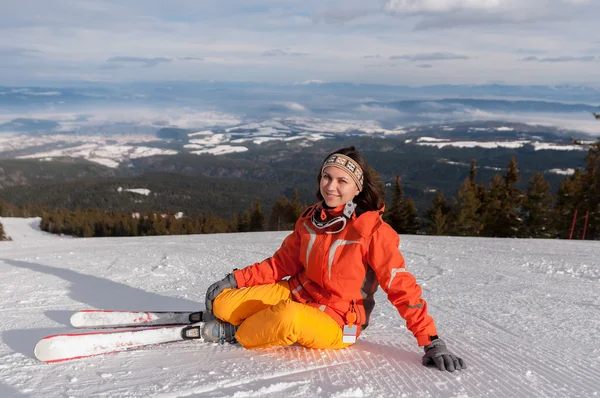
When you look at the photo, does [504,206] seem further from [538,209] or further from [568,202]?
[568,202]

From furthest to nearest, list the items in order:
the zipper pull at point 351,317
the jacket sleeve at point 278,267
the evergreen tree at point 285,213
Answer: the evergreen tree at point 285,213
the jacket sleeve at point 278,267
the zipper pull at point 351,317

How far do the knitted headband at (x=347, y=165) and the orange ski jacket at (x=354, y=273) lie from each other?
25cm

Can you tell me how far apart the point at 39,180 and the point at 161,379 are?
725 feet

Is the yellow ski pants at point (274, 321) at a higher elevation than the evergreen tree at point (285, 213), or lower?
higher

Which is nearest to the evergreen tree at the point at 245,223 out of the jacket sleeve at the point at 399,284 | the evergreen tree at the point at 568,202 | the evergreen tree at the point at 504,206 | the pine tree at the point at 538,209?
the evergreen tree at the point at 504,206

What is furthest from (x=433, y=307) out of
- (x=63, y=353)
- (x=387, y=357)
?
(x=63, y=353)

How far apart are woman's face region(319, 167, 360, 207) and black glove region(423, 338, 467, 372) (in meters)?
1.07

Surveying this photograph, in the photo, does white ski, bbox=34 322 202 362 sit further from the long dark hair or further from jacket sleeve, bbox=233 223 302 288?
the long dark hair

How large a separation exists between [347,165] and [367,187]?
24cm

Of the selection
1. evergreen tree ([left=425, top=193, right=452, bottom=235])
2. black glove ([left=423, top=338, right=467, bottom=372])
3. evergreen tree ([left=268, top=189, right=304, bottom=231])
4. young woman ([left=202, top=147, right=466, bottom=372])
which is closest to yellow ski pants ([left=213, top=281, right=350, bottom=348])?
young woman ([left=202, top=147, right=466, bottom=372])

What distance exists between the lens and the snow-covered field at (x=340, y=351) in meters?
2.33

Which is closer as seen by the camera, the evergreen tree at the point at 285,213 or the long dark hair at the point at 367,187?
the long dark hair at the point at 367,187

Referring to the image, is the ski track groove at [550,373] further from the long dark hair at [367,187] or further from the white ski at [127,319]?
the white ski at [127,319]

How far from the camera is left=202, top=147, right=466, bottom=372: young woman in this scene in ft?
8.89
